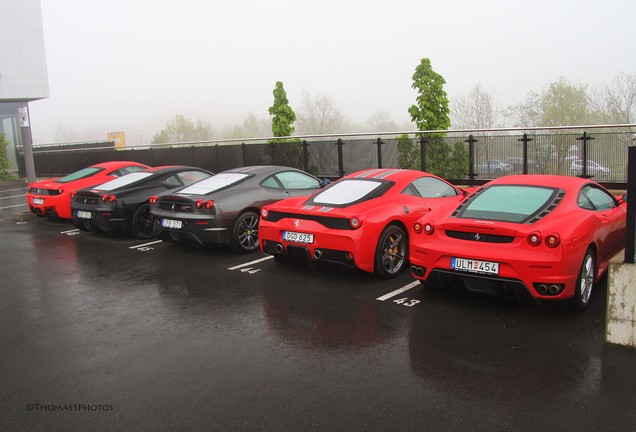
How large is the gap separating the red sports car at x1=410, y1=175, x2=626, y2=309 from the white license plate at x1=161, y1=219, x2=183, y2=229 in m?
4.00

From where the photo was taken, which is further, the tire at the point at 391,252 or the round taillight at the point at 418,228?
the tire at the point at 391,252

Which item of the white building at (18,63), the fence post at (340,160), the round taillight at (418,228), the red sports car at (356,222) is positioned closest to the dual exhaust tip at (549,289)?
the round taillight at (418,228)

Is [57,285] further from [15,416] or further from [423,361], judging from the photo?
[423,361]

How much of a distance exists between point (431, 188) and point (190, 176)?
17.9 ft

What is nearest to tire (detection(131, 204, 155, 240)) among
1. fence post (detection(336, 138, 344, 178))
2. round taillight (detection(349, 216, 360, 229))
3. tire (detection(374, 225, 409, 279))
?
round taillight (detection(349, 216, 360, 229))

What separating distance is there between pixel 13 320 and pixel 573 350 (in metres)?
5.52

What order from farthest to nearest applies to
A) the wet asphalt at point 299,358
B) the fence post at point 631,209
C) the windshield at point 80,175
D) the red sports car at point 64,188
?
the windshield at point 80,175
the red sports car at point 64,188
the fence post at point 631,209
the wet asphalt at point 299,358

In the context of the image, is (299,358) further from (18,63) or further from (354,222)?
(18,63)

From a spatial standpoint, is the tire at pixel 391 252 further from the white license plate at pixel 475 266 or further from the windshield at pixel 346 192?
the white license plate at pixel 475 266

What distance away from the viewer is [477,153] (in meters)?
13.3

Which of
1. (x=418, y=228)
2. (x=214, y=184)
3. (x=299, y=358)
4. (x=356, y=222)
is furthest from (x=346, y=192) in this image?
(x=299, y=358)

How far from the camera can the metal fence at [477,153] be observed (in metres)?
11.8

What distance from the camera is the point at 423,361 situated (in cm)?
452

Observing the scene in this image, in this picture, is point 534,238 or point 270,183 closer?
point 534,238
